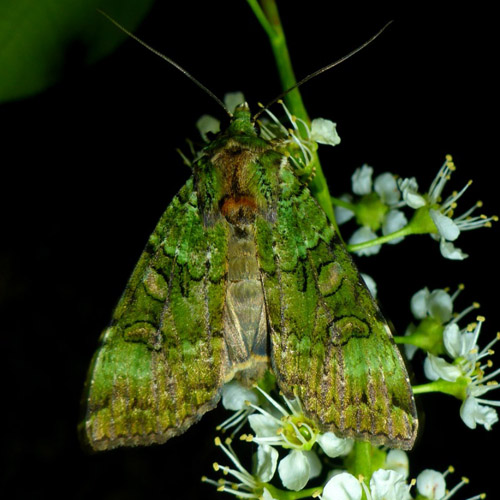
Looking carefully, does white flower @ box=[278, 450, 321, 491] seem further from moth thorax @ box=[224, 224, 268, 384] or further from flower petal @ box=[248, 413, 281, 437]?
moth thorax @ box=[224, 224, 268, 384]

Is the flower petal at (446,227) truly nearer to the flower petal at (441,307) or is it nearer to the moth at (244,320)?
the flower petal at (441,307)

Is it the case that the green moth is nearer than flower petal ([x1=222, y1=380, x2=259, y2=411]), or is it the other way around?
the green moth

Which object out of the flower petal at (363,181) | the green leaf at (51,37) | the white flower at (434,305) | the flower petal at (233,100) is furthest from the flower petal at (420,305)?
the green leaf at (51,37)

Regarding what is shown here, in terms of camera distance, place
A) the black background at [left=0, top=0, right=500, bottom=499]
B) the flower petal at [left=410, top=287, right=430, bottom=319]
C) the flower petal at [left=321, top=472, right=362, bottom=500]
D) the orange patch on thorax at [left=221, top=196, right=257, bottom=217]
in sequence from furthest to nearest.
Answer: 1. the black background at [left=0, top=0, right=500, bottom=499]
2. the flower petal at [left=410, top=287, right=430, bottom=319]
3. the orange patch on thorax at [left=221, top=196, right=257, bottom=217]
4. the flower petal at [left=321, top=472, right=362, bottom=500]

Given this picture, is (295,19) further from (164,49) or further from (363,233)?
(363,233)

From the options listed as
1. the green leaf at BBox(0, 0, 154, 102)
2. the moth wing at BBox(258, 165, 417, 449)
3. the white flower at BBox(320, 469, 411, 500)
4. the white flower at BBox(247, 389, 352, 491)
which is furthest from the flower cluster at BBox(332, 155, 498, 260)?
the green leaf at BBox(0, 0, 154, 102)

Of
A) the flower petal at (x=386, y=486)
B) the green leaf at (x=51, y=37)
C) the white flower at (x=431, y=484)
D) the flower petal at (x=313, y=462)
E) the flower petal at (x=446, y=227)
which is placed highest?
the green leaf at (x=51, y=37)
